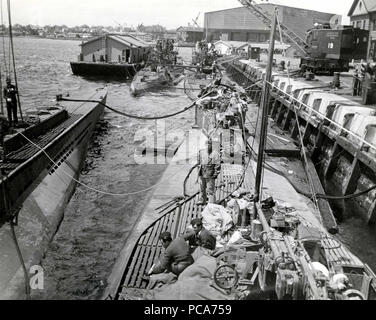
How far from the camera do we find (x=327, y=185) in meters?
19.0

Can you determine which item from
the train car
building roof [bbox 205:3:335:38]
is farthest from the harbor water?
building roof [bbox 205:3:335:38]

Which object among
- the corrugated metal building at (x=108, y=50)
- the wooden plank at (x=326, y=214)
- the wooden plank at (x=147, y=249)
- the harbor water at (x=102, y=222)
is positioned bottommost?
the harbor water at (x=102, y=222)

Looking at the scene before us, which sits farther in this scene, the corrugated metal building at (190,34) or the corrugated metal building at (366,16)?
the corrugated metal building at (190,34)

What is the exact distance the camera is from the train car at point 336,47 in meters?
33.5

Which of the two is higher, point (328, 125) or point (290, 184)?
point (328, 125)

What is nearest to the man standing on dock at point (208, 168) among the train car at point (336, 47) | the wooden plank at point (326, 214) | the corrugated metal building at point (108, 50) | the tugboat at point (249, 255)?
the tugboat at point (249, 255)

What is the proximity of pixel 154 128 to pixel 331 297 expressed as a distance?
24.5 m

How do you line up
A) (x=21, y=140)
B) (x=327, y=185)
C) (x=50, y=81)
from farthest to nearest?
(x=50, y=81)
(x=327, y=185)
(x=21, y=140)

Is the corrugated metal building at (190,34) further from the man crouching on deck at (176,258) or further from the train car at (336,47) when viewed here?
the man crouching on deck at (176,258)

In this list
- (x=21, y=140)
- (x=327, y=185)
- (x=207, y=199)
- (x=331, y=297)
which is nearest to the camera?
(x=331, y=297)
